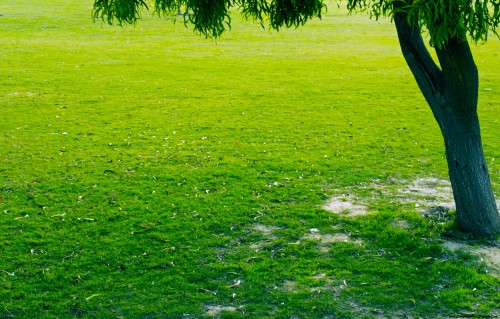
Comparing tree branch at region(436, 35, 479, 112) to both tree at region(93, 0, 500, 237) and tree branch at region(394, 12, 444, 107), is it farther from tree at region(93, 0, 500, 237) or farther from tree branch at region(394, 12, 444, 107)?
tree branch at region(394, 12, 444, 107)

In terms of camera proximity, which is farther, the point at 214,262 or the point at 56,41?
the point at 56,41

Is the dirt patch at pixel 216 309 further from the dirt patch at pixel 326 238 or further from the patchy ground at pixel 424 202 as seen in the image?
the patchy ground at pixel 424 202

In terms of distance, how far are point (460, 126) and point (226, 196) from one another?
4.41 metres

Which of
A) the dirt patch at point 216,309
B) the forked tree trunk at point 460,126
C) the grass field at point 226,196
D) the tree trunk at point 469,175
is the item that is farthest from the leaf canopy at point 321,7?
the dirt patch at point 216,309

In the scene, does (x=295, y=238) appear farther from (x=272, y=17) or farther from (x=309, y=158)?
(x=309, y=158)

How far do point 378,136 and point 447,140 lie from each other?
6322 mm

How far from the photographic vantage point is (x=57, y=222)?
1073cm

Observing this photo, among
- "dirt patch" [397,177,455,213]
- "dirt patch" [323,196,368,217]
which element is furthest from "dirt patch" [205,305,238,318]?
"dirt patch" [397,177,455,213]

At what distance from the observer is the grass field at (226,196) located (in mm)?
8375

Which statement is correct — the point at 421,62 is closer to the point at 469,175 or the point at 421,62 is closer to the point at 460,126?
the point at 460,126

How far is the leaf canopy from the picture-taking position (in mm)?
6416

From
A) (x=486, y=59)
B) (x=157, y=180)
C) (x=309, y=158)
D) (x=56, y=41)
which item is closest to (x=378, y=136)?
(x=309, y=158)

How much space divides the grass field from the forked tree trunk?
1.53 feet

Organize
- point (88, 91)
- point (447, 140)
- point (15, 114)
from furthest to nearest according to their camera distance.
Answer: point (88, 91)
point (15, 114)
point (447, 140)
